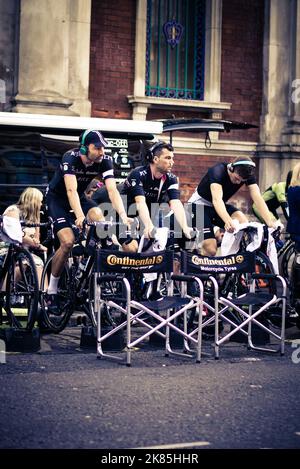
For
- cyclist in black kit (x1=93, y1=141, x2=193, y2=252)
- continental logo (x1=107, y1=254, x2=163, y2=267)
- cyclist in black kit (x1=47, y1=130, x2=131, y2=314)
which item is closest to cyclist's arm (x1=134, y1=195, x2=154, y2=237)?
cyclist in black kit (x1=93, y1=141, x2=193, y2=252)

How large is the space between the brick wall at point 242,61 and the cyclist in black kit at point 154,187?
33.3 ft

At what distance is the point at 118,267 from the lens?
1025cm

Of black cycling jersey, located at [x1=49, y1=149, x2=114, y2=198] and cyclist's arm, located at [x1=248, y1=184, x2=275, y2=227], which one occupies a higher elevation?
black cycling jersey, located at [x1=49, y1=149, x2=114, y2=198]

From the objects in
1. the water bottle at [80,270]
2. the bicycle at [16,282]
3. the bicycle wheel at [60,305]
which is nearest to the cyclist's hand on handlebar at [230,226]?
the water bottle at [80,270]

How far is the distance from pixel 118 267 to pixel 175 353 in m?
1.02

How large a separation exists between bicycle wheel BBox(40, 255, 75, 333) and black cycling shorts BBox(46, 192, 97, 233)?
0.42m

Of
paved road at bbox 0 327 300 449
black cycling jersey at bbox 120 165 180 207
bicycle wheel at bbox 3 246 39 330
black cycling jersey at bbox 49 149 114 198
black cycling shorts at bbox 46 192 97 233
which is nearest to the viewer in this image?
paved road at bbox 0 327 300 449

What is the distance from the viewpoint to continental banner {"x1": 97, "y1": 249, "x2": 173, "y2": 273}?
10.2m

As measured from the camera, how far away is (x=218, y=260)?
428 inches

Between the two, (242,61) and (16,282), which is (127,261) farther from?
(242,61)

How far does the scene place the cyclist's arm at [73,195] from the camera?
11121 millimetres

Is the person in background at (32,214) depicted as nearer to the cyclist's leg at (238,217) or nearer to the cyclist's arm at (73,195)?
the cyclist's arm at (73,195)

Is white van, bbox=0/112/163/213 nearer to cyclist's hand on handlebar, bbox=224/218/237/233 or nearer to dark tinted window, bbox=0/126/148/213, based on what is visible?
dark tinted window, bbox=0/126/148/213

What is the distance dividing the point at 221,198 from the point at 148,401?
4523mm
